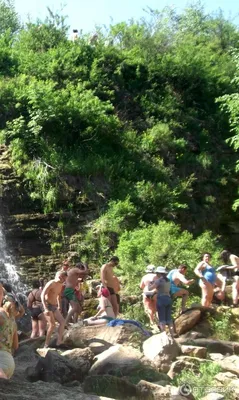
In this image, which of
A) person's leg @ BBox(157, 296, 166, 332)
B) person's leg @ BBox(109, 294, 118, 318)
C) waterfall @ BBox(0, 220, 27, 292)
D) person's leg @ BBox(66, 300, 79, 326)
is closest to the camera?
person's leg @ BBox(157, 296, 166, 332)

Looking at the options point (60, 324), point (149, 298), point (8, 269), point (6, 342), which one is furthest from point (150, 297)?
point (6, 342)

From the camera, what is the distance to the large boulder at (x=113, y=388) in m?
9.50

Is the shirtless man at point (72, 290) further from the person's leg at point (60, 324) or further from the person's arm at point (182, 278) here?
the person's arm at point (182, 278)

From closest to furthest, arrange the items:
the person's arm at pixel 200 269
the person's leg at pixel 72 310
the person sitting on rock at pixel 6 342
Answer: the person sitting on rock at pixel 6 342 < the person's leg at pixel 72 310 < the person's arm at pixel 200 269

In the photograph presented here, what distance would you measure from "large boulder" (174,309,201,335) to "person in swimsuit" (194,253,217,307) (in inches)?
40.6

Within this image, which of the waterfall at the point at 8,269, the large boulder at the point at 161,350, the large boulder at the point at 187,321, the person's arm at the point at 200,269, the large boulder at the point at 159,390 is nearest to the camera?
the large boulder at the point at 159,390

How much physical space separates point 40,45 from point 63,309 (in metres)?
18.3

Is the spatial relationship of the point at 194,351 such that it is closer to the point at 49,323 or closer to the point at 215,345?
the point at 215,345

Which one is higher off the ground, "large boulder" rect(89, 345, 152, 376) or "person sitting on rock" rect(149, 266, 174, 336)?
"person sitting on rock" rect(149, 266, 174, 336)

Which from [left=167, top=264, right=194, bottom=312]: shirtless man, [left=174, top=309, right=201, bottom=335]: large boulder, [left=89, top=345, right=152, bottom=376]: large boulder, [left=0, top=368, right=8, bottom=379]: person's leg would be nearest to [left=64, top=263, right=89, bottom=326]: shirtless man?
[left=174, top=309, right=201, bottom=335]: large boulder

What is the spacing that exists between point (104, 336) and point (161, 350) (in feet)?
4.92

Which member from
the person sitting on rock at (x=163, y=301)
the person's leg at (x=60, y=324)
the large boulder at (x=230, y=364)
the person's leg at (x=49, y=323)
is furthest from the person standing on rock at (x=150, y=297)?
the person's leg at (x=49, y=323)

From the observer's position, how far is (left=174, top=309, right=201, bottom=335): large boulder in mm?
14859

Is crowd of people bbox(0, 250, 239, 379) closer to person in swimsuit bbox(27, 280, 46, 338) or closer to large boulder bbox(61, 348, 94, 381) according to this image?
person in swimsuit bbox(27, 280, 46, 338)
